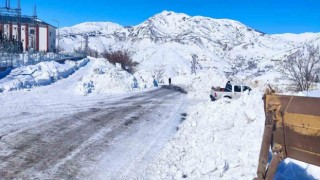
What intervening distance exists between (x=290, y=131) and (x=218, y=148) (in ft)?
16.9

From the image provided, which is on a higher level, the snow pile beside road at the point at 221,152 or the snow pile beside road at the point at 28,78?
the snow pile beside road at the point at 28,78

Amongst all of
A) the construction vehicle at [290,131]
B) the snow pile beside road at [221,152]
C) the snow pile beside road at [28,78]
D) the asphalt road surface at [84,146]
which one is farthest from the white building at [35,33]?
the construction vehicle at [290,131]

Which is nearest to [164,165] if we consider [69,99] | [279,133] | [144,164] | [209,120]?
[144,164]

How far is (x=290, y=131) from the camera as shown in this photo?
18.5 feet

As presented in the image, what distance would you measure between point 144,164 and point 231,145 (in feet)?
7.99

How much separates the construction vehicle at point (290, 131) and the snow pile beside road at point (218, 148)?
7.56 ft

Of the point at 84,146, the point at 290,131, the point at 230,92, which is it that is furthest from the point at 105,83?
the point at 290,131

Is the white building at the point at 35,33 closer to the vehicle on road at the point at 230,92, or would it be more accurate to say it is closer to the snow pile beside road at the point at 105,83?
the snow pile beside road at the point at 105,83

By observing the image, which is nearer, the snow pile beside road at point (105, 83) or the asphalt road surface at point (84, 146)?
the asphalt road surface at point (84, 146)

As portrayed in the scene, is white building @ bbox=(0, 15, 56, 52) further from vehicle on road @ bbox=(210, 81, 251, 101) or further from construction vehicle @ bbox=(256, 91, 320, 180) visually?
construction vehicle @ bbox=(256, 91, 320, 180)

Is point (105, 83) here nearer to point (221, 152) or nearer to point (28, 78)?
point (28, 78)

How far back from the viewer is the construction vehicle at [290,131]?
5371 millimetres

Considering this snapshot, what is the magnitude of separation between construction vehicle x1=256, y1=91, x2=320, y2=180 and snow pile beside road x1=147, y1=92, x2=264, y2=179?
2.30 m

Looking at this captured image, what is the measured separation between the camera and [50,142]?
1146 centimetres
